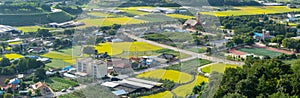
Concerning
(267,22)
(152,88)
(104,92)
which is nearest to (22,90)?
(152,88)

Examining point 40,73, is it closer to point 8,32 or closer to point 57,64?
point 57,64

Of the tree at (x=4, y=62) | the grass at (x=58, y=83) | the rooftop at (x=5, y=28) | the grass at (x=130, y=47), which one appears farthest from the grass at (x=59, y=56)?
the rooftop at (x=5, y=28)

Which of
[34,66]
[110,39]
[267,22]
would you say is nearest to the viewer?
[34,66]

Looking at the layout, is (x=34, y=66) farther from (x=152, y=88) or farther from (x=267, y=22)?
(x=267, y=22)

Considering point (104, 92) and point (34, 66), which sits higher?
point (104, 92)

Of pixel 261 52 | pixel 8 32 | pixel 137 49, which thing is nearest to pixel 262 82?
pixel 137 49

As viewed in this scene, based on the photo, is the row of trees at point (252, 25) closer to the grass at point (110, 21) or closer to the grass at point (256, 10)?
the grass at point (256, 10)

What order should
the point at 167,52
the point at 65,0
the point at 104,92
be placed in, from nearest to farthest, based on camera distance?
the point at 104,92
the point at 167,52
the point at 65,0
